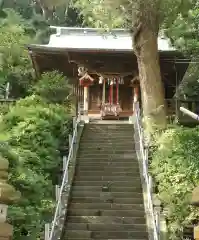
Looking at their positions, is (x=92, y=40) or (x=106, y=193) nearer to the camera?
(x=106, y=193)

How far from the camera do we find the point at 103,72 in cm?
2044

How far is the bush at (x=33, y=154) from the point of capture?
31.1 feet

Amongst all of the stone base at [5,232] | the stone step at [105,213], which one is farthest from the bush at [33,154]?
the stone base at [5,232]

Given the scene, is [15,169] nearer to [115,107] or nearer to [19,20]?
[115,107]

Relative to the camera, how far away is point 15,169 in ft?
32.0

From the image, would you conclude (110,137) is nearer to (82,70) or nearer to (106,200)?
(106,200)

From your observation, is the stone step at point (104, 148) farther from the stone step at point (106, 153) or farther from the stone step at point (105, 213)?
the stone step at point (105, 213)

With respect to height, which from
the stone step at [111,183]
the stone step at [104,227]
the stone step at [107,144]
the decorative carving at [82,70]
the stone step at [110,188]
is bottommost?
the stone step at [104,227]

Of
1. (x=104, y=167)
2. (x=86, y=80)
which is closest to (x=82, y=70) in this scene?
(x=86, y=80)

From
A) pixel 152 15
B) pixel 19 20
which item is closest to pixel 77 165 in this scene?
pixel 152 15

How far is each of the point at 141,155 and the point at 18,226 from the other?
5214 millimetres

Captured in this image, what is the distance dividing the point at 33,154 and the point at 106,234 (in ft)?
12.0

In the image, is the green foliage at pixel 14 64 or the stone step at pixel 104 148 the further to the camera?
the green foliage at pixel 14 64

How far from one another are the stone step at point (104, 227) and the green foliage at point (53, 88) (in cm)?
861
